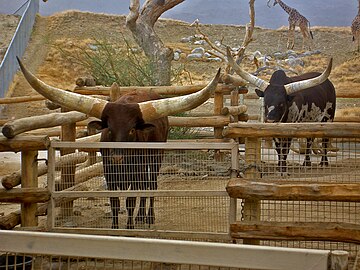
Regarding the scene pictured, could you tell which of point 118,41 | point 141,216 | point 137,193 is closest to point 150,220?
point 141,216

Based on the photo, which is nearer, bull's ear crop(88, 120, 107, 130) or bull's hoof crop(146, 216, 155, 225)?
bull's ear crop(88, 120, 107, 130)

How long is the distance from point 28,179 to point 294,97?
4.78 meters

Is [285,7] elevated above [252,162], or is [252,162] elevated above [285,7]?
[285,7]

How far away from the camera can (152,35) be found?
1166 centimetres

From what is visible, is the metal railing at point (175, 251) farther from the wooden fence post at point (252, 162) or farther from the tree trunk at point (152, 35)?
the tree trunk at point (152, 35)

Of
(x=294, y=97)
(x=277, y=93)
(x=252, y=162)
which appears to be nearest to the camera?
(x=252, y=162)

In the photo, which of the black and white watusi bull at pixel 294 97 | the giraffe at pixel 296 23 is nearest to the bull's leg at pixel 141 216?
the black and white watusi bull at pixel 294 97

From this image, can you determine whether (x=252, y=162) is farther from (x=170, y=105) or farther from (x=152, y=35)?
(x=152, y=35)

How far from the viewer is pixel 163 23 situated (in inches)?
958

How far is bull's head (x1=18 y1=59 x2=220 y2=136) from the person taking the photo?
4953 millimetres

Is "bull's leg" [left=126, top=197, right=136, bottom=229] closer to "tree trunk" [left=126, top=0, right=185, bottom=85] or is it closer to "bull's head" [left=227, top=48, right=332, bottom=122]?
"bull's head" [left=227, top=48, right=332, bottom=122]

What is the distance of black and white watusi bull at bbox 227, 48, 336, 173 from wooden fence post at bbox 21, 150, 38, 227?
3586 millimetres

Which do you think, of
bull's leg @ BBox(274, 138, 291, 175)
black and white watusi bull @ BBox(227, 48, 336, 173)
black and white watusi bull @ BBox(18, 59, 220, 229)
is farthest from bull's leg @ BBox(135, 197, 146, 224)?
black and white watusi bull @ BBox(227, 48, 336, 173)

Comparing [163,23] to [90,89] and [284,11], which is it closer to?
[284,11]
